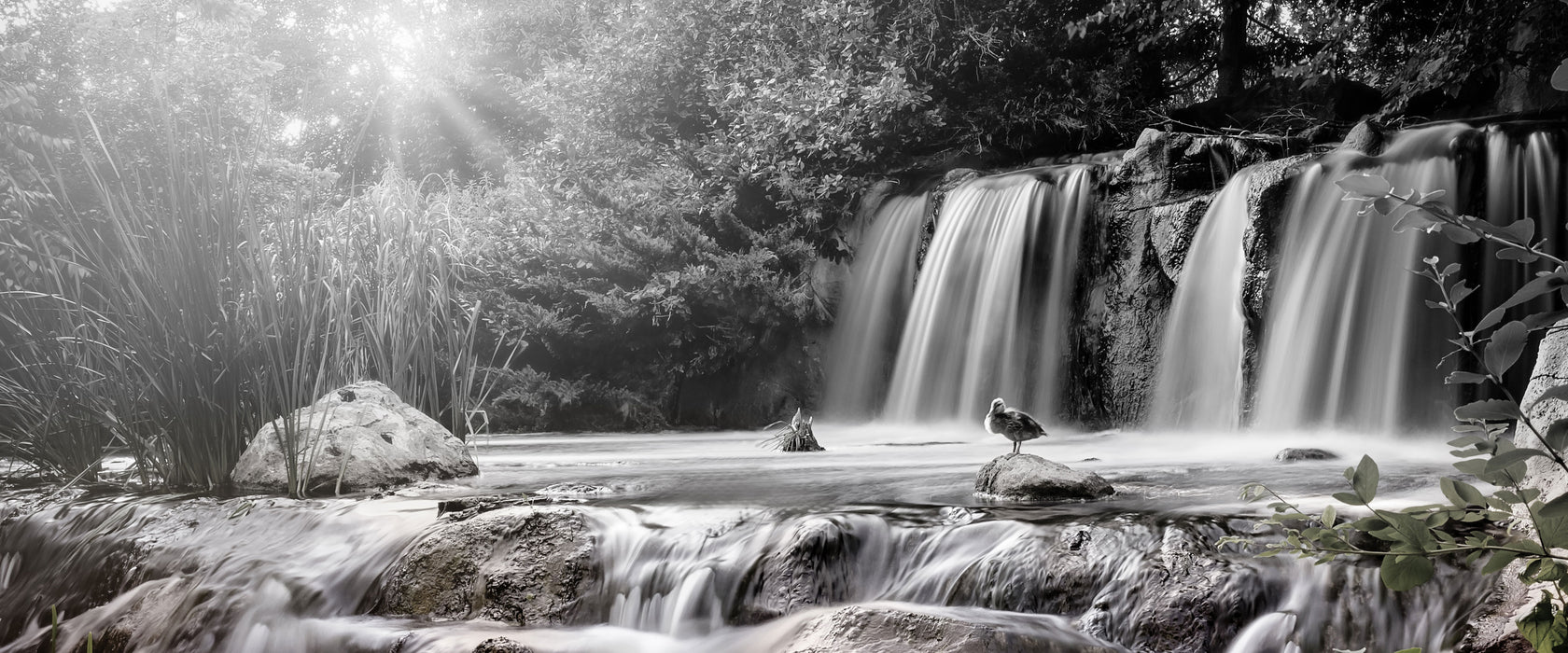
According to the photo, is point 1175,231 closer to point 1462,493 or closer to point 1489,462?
point 1462,493

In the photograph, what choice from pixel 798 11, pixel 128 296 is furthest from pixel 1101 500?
pixel 798 11

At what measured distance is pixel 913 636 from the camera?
6.51 feet

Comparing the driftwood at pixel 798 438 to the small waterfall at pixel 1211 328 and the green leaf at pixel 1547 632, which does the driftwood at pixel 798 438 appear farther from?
the green leaf at pixel 1547 632

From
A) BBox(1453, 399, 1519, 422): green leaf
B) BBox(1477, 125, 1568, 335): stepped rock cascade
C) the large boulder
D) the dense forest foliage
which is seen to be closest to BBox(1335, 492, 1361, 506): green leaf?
BBox(1453, 399, 1519, 422): green leaf

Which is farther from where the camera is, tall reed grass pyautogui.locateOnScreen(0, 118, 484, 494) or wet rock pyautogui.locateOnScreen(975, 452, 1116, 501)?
tall reed grass pyautogui.locateOnScreen(0, 118, 484, 494)

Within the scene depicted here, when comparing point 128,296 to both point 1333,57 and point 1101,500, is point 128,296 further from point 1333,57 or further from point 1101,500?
point 1333,57

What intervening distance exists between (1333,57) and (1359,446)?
6.39 m

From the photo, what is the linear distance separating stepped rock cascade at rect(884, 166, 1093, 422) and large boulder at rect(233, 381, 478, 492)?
4958mm

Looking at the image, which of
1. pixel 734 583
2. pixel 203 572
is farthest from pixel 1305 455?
pixel 203 572

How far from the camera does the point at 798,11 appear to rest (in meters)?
10.5

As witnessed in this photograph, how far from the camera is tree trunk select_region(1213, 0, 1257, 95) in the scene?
10.9 metres

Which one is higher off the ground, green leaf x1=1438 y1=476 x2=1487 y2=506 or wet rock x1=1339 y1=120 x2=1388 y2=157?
wet rock x1=1339 y1=120 x2=1388 y2=157

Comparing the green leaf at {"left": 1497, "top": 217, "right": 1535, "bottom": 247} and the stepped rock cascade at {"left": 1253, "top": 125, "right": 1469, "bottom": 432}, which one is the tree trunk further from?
the green leaf at {"left": 1497, "top": 217, "right": 1535, "bottom": 247}

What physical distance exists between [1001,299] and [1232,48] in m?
4.90
